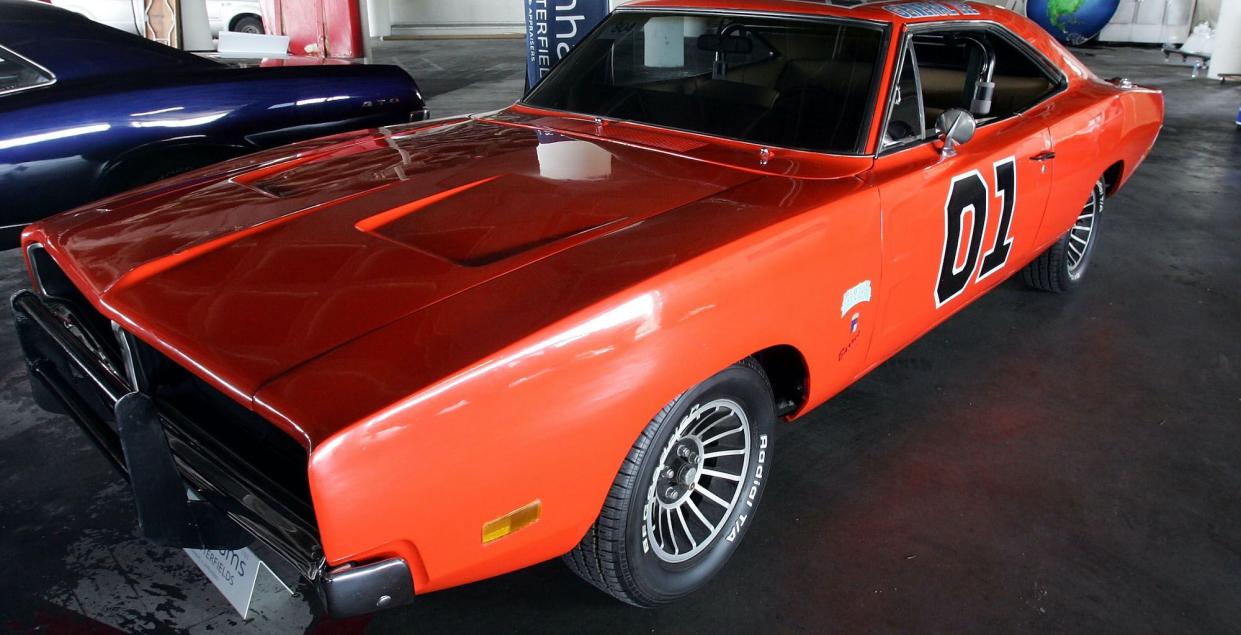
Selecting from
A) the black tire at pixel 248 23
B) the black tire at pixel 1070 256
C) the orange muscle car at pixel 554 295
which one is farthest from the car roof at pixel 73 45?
the black tire at pixel 248 23

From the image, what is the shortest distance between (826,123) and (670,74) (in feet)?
2.16

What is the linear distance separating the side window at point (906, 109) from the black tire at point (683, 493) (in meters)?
0.82

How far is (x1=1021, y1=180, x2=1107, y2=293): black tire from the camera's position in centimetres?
357

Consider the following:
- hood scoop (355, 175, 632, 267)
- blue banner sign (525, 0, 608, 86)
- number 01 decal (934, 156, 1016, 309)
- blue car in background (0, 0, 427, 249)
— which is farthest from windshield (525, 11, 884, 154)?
blue banner sign (525, 0, 608, 86)

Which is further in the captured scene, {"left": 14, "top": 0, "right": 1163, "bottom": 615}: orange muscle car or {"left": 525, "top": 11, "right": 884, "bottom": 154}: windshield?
{"left": 525, "top": 11, "right": 884, "bottom": 154}: windshield

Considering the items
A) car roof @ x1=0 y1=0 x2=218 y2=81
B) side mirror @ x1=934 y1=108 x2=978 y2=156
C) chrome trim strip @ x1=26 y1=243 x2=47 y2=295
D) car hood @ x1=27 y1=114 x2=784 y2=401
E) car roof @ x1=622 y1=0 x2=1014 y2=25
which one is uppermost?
car roof @ x1=622 y1=0 x2=1014 y2=25

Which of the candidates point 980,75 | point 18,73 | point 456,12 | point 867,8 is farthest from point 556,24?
point 456,12

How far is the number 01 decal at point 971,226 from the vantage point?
238cm

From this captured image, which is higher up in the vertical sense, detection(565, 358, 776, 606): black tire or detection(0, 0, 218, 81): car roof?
detection(0, 0, 218, 81): car roof

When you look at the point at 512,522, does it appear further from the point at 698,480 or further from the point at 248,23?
the point at 248,23

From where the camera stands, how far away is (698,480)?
6.59ft

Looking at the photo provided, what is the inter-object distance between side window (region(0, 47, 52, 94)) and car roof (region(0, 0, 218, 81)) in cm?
3

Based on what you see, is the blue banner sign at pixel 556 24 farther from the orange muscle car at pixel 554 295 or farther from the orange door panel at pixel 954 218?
the orange door panel at pixel 954 218

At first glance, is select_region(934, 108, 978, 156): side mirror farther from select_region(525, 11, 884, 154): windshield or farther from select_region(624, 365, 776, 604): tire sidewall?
select_region(624, 365, 776, 604): tire sidewall
